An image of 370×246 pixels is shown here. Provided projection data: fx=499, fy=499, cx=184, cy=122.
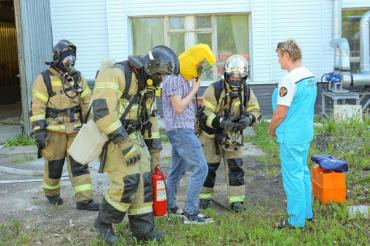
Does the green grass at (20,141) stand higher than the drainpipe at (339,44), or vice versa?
the drainpipe at (339,44)

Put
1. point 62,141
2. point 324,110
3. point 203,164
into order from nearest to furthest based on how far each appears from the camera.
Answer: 1. point 203,164
2. point 62,141
3. point 324,110

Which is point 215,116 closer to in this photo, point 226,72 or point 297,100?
point 226,72

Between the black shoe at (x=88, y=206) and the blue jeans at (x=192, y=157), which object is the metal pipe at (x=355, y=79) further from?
the black shoe at (x=88, y=206)

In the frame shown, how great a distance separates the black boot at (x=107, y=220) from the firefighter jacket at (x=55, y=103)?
1522 millimetres

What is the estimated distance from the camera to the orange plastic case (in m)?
5.31

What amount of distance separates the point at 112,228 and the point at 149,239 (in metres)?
0.36

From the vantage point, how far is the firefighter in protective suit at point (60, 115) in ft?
18.0

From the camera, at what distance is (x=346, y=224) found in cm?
489

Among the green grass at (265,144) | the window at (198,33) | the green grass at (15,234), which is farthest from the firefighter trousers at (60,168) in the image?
the window at (198,33)

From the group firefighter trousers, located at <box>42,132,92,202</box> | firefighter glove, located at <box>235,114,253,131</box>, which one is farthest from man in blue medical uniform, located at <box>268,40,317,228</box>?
firefighter trousers, located at <box>42,132,92,202</box>

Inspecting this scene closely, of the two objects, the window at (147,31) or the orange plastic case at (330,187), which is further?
the window at (147,31)

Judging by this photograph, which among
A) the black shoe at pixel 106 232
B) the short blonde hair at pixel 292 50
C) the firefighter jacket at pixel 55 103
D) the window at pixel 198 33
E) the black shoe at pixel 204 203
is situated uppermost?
the window at pixel 198 33

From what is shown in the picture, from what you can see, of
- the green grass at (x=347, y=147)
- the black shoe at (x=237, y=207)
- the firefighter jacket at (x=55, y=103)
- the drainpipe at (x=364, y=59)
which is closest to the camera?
A: the black shoe at (x=237, y=207)

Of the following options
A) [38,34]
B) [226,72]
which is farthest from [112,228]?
[38,34]
